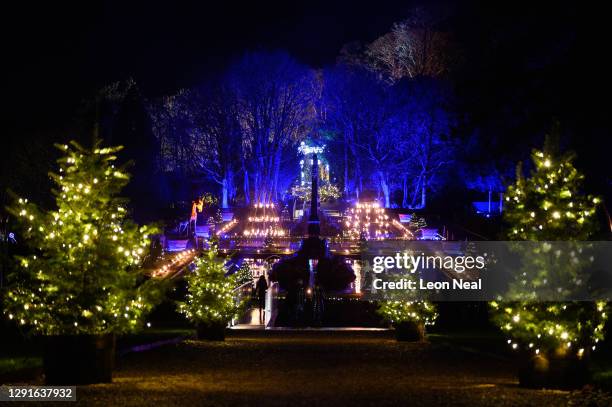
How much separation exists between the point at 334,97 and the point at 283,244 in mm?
20525

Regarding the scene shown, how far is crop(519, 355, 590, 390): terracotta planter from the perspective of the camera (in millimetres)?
11352

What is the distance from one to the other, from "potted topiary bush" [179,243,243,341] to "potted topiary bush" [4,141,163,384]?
8.36m

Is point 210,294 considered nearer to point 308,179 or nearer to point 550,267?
point 550,267

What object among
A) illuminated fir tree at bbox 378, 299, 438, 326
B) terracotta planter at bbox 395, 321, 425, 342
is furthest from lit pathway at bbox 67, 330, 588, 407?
illuminated fir tree at bbox 378, 299, 438, 326

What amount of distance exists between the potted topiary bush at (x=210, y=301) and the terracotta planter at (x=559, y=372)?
33.9 feet

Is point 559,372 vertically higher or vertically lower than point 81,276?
lower

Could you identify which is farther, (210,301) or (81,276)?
(210,301)

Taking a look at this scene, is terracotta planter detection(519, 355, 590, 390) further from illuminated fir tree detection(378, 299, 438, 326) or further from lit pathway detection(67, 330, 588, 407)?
illuminated fir tree detection(378, 299, 438, 326)

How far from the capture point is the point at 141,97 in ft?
237

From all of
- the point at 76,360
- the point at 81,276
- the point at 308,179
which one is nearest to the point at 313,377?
the point at 76,360

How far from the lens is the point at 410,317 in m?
21.0

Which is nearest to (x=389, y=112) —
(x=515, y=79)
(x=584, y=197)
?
(x=515, y=79)

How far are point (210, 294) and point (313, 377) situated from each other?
862 cm

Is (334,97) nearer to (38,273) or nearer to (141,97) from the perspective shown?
(141,97)
